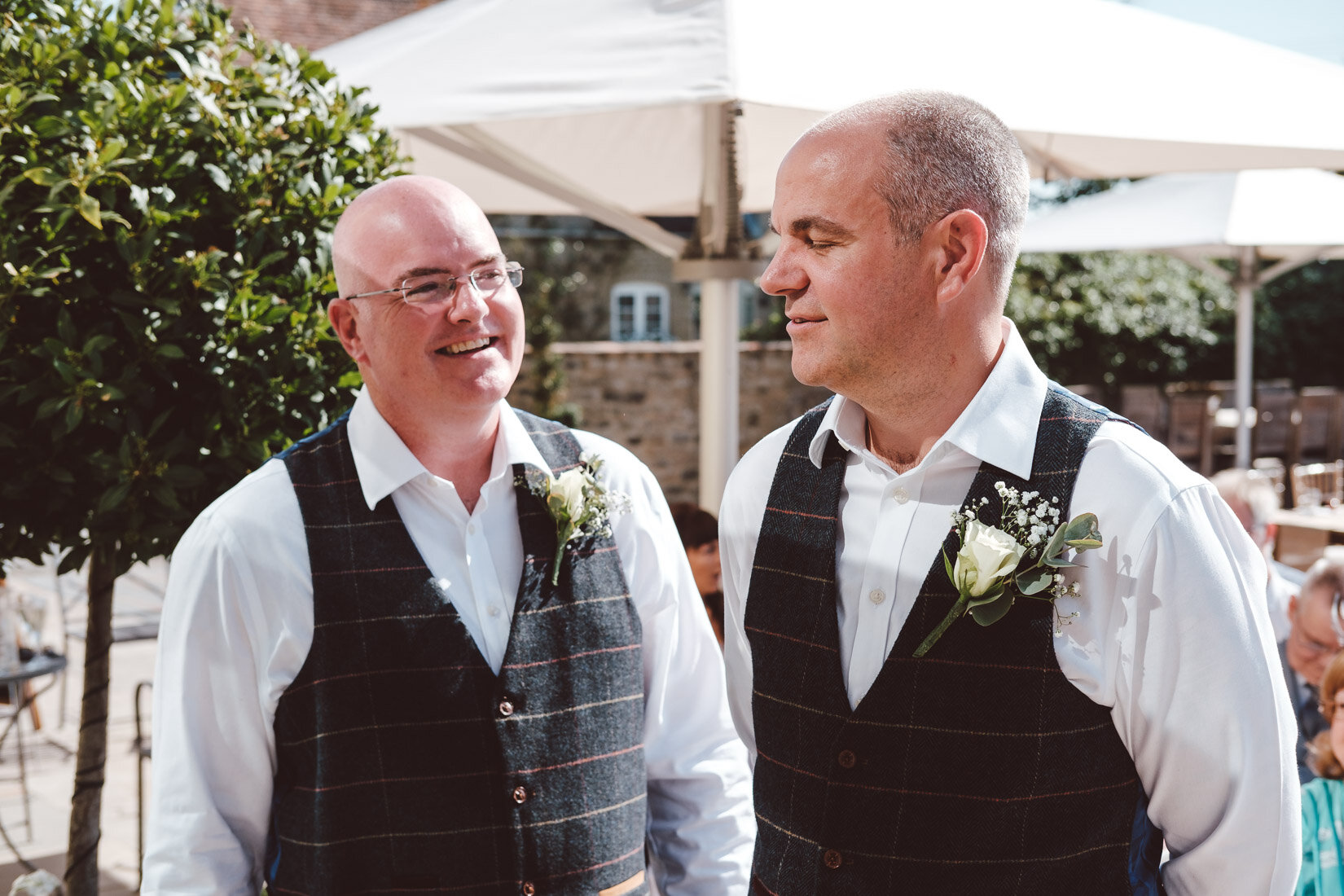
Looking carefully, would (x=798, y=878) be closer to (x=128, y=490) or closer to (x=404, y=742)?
(x=404, y=742)

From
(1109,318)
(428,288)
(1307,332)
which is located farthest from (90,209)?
(1307,332)

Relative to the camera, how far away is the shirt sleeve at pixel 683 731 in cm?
191

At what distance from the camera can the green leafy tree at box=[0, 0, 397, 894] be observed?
2158 mm

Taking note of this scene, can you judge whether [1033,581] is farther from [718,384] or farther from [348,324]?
[718,384]

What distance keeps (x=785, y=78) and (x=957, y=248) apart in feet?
4.49

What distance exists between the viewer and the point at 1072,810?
138 cm

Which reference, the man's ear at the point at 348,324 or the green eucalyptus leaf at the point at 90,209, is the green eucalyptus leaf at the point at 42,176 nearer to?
the green eucalyptus leaf at the point at 90,209

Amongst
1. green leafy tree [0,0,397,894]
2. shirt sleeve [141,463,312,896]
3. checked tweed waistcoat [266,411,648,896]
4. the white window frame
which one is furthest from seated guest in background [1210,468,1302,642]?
the white window frame

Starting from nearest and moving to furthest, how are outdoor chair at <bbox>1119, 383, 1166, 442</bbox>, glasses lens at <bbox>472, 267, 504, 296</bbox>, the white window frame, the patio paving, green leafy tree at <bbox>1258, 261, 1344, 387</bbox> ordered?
glasses lens at <bbox>472, 267, 504, 296</bbox> → the patio paving → outdoor chair at <bbox>1119, 383, 1166, 442</bbox> → green leafy tree at <bbox>1258, 261, 1344, 387</bbox> → the white window frame

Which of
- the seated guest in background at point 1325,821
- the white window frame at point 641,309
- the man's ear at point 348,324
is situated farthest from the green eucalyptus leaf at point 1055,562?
the white window frame at point 641,309

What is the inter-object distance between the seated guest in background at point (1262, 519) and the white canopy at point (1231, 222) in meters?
2.52

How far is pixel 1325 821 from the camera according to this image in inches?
96.9

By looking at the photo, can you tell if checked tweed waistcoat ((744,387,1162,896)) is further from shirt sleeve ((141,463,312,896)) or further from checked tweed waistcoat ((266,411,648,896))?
shirt sleeve ((141,463,312,896))

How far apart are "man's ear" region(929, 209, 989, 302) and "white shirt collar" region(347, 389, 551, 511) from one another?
75 centimetres
